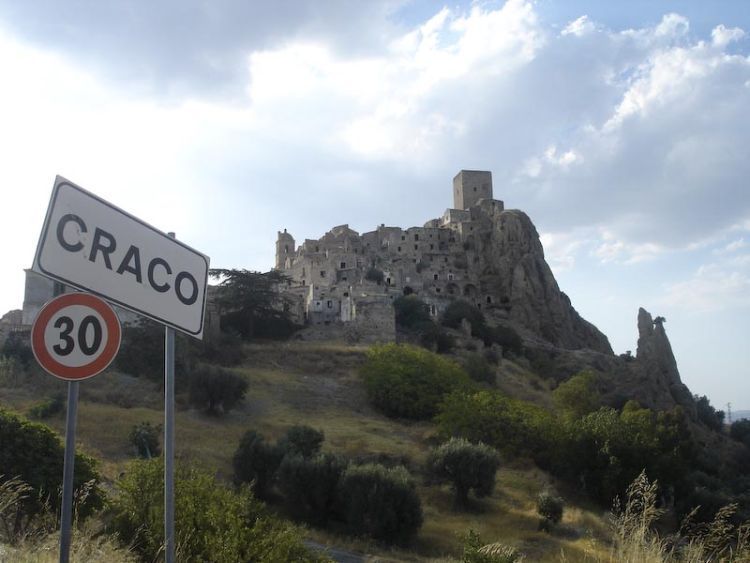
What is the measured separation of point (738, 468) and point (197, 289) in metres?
54.3

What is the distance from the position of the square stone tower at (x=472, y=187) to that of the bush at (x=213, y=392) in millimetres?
54815

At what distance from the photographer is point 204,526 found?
8.94 meters

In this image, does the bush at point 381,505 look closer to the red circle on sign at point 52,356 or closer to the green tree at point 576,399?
the red circle on sign at point 52,356

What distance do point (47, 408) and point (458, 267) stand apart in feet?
169

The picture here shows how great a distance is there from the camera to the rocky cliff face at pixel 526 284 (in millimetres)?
67562

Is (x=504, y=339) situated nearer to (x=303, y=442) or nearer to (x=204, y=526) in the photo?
(x=303, y=442)

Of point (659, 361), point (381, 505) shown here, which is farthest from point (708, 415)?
point (381, 505)

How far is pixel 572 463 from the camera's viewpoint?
93.1ft

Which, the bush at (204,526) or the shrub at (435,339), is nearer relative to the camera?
the bush at (204,526)

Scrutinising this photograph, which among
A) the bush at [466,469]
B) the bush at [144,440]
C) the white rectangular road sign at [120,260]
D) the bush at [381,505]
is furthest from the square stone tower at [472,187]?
the white rectangular road sign at [120,260]

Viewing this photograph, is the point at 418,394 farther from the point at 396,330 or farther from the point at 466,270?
the point at 466,270

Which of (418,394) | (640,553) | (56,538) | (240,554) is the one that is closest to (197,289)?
(56,538)

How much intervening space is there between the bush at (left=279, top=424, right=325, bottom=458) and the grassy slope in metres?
1.33

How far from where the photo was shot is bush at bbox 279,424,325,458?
971 inches
